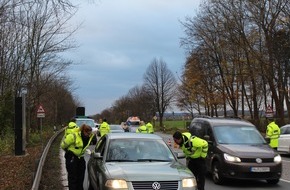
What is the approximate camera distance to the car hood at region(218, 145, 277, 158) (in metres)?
12.1

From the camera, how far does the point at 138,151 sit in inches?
368

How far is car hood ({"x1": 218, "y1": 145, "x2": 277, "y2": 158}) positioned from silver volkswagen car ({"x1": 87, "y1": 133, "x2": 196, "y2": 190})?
287 centimetres

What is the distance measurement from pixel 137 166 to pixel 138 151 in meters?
0.88

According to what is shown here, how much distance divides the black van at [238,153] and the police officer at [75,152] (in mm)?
3308

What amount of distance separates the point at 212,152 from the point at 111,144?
434 cm

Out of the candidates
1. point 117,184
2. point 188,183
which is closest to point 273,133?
Result: point 188,183

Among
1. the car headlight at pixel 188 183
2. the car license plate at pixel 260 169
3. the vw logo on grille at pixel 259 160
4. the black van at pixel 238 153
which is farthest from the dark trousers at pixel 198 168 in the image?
the vw logo on grille at pixel 259 160

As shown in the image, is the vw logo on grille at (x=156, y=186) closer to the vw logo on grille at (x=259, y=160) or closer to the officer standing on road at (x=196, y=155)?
the officer standing on road at (x=196, y=155)

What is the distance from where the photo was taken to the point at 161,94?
92625 mm

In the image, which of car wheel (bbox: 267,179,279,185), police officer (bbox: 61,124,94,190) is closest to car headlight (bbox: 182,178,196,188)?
police officer (bbox: 61,124,94,190)

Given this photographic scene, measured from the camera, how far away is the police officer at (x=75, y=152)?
10.3m

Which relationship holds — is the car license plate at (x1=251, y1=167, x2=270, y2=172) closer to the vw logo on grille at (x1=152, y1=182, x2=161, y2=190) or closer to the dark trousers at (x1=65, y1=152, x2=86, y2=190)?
the dark trousers at (x1=65, y1=152, x2=86, y2=190)

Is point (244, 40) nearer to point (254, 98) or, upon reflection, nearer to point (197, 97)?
point (254, 98)

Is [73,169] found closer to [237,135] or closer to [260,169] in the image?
[260,169]
